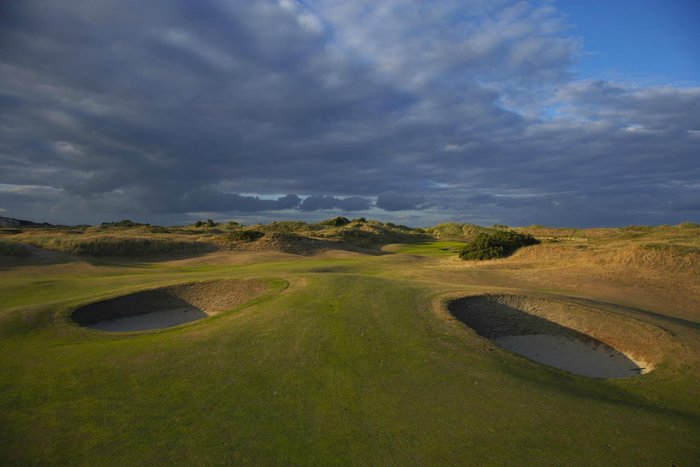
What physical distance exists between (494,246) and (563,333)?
18907mm

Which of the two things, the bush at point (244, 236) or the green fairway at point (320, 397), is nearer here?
the green fairway at point (320, 397)

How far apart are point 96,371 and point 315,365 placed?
5250 mm

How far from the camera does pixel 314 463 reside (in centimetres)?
621

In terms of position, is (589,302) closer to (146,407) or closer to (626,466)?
(626,466)

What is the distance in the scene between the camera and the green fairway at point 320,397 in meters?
6.62

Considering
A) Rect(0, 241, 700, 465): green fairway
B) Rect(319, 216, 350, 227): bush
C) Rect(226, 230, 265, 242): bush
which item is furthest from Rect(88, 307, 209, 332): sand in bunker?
Rect(319, 216, 350, 227): bush

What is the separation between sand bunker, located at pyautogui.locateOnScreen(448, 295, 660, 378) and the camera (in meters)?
13.7

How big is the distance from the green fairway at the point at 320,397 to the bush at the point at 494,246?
1905 cm

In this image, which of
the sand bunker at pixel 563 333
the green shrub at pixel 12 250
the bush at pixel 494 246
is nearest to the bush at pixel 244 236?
the green shrub at pixel 12 250

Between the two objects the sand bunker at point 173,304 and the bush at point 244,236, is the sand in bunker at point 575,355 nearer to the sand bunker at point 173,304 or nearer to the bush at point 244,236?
the sand bunker at point 173,304

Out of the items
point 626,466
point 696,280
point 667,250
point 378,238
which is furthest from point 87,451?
point 378,238

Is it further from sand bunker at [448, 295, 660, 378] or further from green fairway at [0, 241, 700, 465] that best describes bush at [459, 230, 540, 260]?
green fairway at [0, 241, 700, 465]

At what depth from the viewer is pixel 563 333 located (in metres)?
16.0

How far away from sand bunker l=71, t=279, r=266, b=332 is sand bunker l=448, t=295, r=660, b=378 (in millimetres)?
10103
